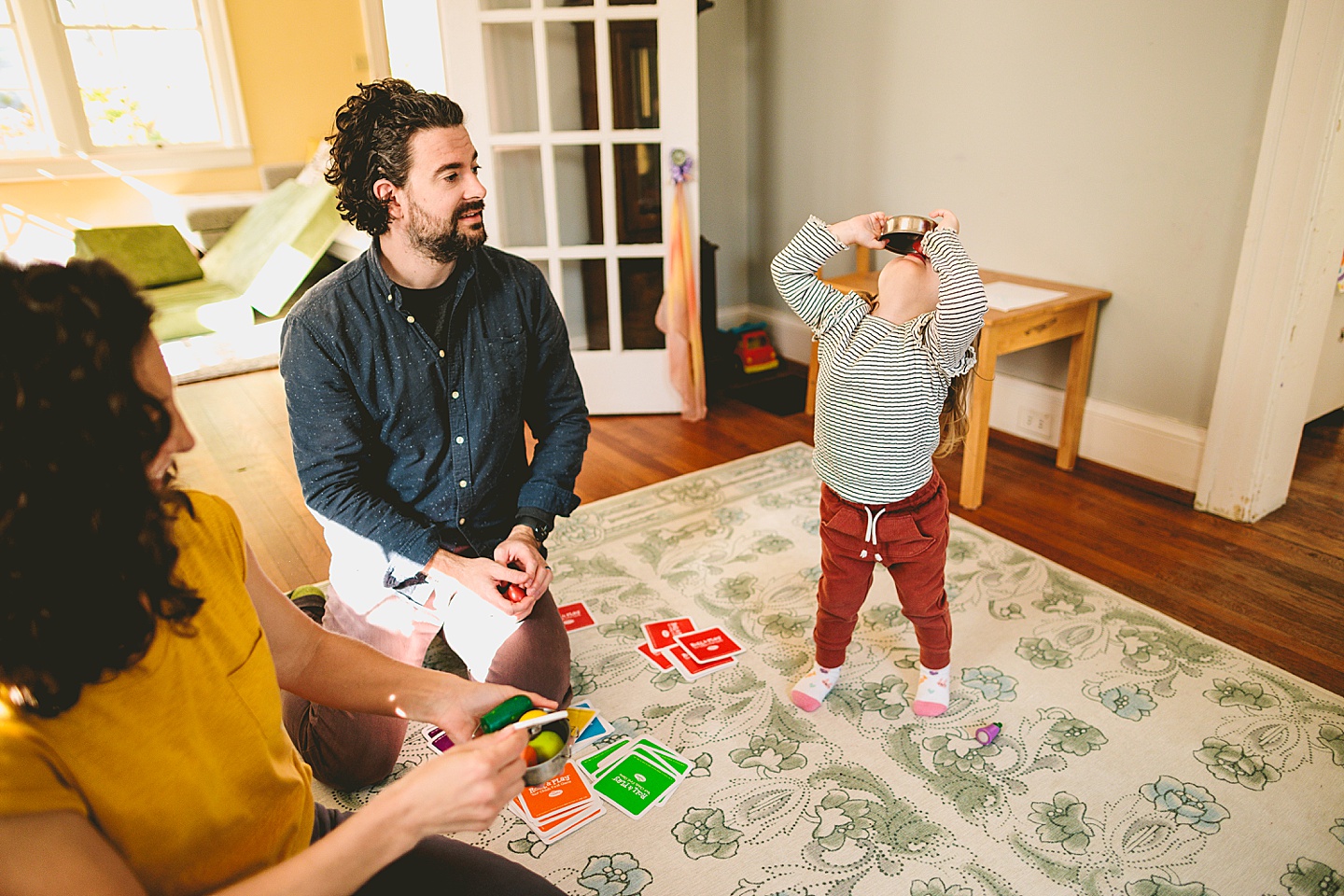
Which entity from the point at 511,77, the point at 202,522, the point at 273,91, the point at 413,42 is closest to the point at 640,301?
the point at 511,77

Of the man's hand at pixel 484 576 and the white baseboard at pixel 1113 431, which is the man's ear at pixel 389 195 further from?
the white baseboard at pixel 1113 431

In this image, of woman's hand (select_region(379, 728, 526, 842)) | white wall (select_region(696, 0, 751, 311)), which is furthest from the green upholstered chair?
woman's hand (select_region(379, 728, 526, 842))

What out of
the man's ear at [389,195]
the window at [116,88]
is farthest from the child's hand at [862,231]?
the window at [116,88]

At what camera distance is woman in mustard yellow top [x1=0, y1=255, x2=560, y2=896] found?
2.27 feet

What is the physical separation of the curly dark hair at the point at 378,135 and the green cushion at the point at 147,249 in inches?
163

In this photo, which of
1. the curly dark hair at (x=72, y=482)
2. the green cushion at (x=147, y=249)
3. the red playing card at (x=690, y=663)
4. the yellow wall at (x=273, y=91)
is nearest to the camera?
the curly dark hair at (x=72, y=482)

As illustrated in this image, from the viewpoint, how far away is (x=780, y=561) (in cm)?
252

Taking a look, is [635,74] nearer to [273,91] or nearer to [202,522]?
[202,522]

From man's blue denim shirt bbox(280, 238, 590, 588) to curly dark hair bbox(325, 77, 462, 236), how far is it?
9 centimetres

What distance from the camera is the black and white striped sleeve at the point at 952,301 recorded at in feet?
5.28

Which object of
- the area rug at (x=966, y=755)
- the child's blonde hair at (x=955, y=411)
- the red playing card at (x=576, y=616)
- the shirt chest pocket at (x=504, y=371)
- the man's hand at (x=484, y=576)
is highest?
the shirt chest pocket at (x=504, y=371)

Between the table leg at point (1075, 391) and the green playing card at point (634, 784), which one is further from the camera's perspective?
the table leg at point (1075, 391)

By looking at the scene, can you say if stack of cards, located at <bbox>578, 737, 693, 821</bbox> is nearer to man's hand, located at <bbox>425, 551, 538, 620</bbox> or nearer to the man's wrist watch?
man's hand, located at <bbox>425, 551, 538, 620</bbox>

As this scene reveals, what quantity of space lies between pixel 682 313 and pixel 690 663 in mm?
1769
